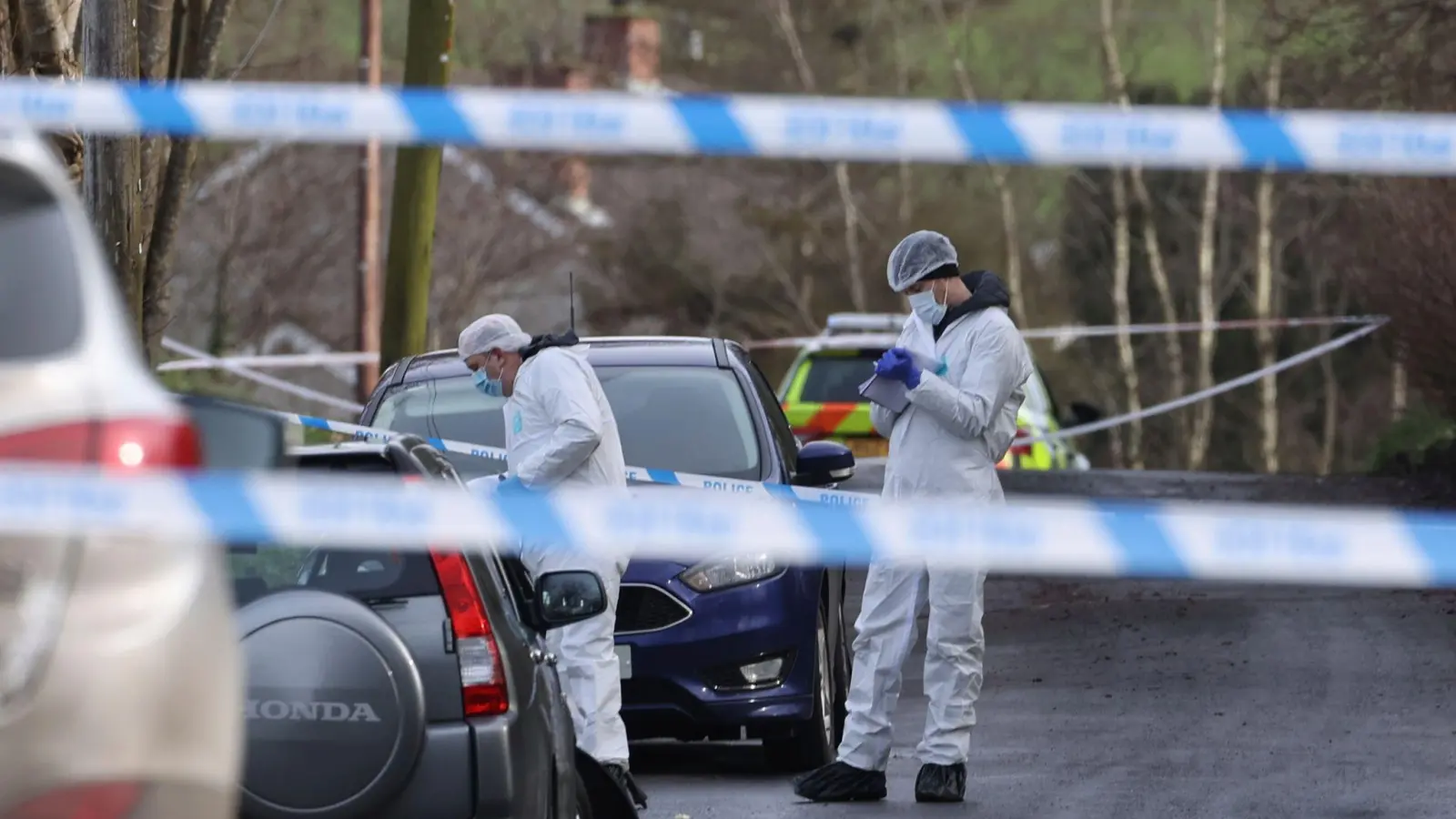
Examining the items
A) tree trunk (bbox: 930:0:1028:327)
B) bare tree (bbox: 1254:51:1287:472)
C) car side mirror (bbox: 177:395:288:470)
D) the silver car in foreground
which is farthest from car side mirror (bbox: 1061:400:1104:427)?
tree trunk (bbox: 930:0:1028:327)

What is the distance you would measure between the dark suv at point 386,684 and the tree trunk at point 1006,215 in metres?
49.9

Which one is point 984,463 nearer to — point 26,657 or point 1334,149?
point 1334,149

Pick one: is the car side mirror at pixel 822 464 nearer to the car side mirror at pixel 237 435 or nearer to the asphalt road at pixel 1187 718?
the asphalt road at pixel 1187 718

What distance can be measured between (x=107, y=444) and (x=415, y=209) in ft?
57.3

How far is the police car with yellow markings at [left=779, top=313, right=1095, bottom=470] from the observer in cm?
1903

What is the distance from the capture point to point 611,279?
5803 centimetres

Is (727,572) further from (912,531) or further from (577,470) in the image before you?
(912,531)

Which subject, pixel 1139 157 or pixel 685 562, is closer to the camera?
pixel 1139 157

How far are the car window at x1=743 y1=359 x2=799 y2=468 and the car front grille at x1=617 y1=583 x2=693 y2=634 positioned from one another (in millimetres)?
944

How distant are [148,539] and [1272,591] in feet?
41.7

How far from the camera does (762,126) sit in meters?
5.04

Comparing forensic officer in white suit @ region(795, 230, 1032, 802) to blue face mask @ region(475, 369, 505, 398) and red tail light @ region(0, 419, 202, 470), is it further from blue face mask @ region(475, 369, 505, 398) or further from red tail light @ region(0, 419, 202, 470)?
red tail light @ region(0, 419, 202, 470)

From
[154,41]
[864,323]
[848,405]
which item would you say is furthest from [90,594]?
[864,323]

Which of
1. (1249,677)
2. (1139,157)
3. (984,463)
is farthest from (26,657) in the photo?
(1249,677)
